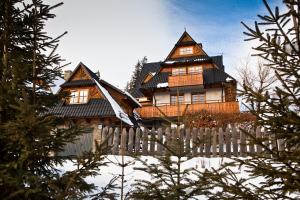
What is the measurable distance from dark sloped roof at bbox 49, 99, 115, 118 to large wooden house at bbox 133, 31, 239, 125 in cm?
629

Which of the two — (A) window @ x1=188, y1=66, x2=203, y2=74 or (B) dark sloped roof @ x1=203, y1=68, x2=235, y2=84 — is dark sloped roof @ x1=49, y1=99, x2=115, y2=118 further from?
(A) window @ x1=188, y1=66, x2=203, y2=74

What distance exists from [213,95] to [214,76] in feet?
5.73

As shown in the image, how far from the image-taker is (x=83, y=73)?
77.7 feet

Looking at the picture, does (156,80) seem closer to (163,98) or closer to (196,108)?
(163,98)

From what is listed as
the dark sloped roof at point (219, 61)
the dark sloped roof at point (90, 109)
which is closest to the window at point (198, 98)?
the dark sloped roof at point (219, 61)

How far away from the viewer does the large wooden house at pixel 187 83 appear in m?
26.9

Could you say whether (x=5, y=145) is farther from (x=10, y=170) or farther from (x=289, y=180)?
(x=289, y=180)

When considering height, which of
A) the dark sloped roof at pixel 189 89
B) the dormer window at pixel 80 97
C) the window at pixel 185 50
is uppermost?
the window at pixel 185 50

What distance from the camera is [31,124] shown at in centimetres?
301

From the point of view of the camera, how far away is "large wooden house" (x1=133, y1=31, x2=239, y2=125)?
88.1ft

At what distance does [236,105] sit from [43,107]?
22042 mm

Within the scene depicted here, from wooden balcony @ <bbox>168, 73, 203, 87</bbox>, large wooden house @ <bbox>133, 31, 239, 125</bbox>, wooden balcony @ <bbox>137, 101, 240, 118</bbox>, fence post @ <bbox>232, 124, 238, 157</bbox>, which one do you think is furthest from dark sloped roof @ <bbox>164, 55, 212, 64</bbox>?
fence post @ <bbox>232, 124, 238, 157</bbox>

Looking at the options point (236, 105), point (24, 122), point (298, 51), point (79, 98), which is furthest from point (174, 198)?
point (236, 105)

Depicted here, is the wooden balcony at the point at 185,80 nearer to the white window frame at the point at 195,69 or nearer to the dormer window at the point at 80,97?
the white window frame at the point at 195,69
